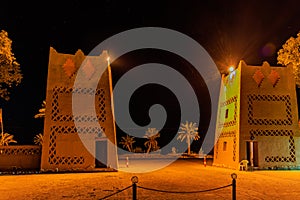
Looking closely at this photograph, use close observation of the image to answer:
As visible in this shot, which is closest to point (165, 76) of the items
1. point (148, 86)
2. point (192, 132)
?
point (148, 86)

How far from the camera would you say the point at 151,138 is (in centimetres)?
5584

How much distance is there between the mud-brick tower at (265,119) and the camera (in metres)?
20.9

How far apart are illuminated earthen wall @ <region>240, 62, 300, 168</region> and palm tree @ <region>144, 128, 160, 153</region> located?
34568 millimetres

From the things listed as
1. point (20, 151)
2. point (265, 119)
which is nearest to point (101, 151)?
point (20, 151)

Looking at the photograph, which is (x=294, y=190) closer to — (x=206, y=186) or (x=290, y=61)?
(x=206, y=186)

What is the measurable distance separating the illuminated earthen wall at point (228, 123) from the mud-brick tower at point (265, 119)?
63 mm

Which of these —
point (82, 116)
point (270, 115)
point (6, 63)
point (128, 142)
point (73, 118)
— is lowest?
point (128, 142)

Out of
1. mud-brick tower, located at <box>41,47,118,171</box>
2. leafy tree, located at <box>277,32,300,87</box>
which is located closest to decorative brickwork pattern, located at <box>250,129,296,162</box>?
leafy tree, located at <box>277,32,300,87</box>

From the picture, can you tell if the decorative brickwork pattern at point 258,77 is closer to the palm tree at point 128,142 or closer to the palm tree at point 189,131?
the palm tree at point 189,131

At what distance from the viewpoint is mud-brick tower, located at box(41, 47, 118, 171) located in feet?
61.6

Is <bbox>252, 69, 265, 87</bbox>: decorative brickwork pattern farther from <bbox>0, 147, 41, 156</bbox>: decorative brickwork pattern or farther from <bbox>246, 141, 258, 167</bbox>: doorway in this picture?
<bbox>0, 147, 41, 156</bbox>: decorative brickwork pattern

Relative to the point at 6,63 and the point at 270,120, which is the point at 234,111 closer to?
the point at 270,120

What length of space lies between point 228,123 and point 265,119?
9.45ft

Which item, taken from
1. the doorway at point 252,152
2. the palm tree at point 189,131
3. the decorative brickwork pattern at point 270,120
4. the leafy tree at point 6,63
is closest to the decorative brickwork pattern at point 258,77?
the decorative brickwork pattern at point 270,120
